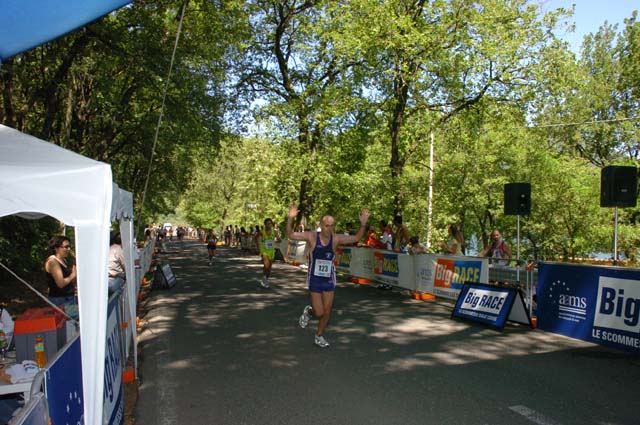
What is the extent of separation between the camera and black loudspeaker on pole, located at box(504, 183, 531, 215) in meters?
11.9

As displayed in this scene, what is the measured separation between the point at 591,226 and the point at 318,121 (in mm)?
20100

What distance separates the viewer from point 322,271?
8.35 m

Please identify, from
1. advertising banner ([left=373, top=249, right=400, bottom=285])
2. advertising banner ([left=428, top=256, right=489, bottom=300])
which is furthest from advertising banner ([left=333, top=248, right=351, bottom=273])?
advertising banner ([left=428, top=256, right=489, bottom=300])

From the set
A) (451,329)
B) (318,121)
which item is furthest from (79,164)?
(318,121)

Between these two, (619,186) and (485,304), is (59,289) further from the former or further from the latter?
(619,186)

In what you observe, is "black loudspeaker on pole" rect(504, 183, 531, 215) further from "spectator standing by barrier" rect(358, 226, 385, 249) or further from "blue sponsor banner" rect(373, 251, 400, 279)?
"spectator standing by barrier" rect(358, 226, 385, 249)

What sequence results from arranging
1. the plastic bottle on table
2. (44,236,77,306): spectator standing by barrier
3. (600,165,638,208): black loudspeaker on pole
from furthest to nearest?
(600,165,638,208): black loudspeaker on pole < (44,236,77,306): spectator standing by barrier < the plastic bottle on table

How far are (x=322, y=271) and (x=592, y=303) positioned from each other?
454 centimetres

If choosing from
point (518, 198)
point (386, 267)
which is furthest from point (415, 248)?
point (518, 198)

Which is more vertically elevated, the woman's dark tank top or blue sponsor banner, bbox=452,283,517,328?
the woman's dark tank top

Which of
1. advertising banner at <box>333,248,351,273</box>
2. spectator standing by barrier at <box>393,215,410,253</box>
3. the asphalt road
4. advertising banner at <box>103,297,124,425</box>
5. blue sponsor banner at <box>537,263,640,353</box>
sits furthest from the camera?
advertising banner at <box>333,248,351,273</box>

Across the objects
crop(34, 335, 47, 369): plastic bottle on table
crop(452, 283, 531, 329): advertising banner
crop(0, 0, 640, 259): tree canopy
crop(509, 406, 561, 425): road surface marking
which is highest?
crop(0, 0, 640, 259): tree canopy

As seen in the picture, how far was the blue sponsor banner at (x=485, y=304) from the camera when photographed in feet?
32.6

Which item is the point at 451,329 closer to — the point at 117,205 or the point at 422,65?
the point at 117,205
